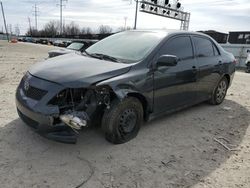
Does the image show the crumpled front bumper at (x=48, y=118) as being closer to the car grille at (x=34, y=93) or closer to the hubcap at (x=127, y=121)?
the car grille at (x=34, y=93)

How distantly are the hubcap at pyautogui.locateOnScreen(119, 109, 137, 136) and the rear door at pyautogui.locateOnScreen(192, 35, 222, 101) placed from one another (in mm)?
1828

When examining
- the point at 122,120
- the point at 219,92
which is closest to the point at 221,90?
the point at 219,92

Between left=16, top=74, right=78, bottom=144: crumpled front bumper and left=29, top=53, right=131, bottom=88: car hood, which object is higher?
left=29, top=53, right=131, bottom=88: car hood

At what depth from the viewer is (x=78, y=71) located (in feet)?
11.5

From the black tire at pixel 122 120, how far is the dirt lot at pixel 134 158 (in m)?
0.13

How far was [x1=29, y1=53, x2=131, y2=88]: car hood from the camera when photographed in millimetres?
3318

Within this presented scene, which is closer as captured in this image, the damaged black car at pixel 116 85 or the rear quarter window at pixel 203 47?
the damaged black car at pixel 116 85

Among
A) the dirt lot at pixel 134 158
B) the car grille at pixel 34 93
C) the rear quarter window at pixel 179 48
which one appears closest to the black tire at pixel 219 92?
the dirt lot at pixel 134 158

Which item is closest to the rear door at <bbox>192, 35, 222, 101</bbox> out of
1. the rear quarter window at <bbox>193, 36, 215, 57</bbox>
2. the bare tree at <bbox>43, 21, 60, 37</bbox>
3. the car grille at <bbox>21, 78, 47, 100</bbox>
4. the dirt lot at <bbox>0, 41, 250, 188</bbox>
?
the rear quarter window at <bbox>193, 36, 215, 57</bbox>

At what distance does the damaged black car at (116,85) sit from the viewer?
129 inches

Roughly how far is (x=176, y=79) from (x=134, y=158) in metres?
1.64

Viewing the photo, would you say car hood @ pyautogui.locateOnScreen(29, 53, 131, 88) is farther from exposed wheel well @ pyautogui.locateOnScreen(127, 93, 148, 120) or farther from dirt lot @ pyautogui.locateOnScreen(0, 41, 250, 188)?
dirt lot @ pyautogui.locateOnScreen(0, 41, 250, 188)

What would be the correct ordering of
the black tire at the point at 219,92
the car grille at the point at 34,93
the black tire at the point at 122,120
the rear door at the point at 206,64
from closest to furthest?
the car grille at the point at 34,93
the black tire at the point at 122,120
the rear door at the point at 206,64
the black tire at the point at 219,92

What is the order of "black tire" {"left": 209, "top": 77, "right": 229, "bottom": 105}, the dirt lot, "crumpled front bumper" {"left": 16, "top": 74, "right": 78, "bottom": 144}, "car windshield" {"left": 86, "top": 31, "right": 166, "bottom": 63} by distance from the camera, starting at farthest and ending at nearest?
"black tire" {"left": 209, "top": 77, "right": 229, "bottom": 105} < "car windshield" {"left": 86, "top": 31, "right": 166, "bottom": 63} < "crumpled front bumper" {"left": 16, "top": 74, "right": 78, "bottom": 144} < the dirt lot
